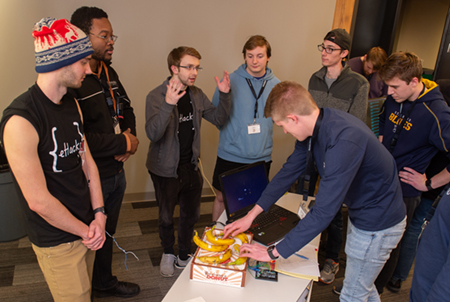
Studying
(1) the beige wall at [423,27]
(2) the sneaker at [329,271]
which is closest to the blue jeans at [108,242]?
(2) the sneaker at [329,271]

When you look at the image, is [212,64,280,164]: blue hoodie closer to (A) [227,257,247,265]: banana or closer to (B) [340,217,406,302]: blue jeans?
(B) [340,217,406,302]: blue jeans

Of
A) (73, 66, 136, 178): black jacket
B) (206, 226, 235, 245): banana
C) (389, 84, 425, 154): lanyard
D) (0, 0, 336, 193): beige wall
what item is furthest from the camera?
(0, 0, 336, 193): beige wall

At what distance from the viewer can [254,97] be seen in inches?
107

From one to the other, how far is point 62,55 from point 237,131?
1.58m

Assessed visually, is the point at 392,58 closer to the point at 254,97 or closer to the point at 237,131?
the point at 254,97

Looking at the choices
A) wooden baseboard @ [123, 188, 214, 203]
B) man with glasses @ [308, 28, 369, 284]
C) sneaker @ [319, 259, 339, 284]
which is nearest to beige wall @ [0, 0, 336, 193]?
wooden baseboard @ [123, 188, 214, 203]

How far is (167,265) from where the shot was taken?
8.54 ft

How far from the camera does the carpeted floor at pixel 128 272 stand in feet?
7.81

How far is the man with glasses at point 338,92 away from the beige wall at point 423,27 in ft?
10.9

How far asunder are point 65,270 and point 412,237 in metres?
2.38

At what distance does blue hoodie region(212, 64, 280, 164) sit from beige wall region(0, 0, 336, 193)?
40.5 inches

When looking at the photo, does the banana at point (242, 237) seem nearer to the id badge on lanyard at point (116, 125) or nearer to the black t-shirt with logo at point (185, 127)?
the black t-shirt with logo at point (185, 127)

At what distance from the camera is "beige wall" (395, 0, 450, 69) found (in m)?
5.03

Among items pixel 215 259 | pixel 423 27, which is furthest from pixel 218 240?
pixel 423 27
